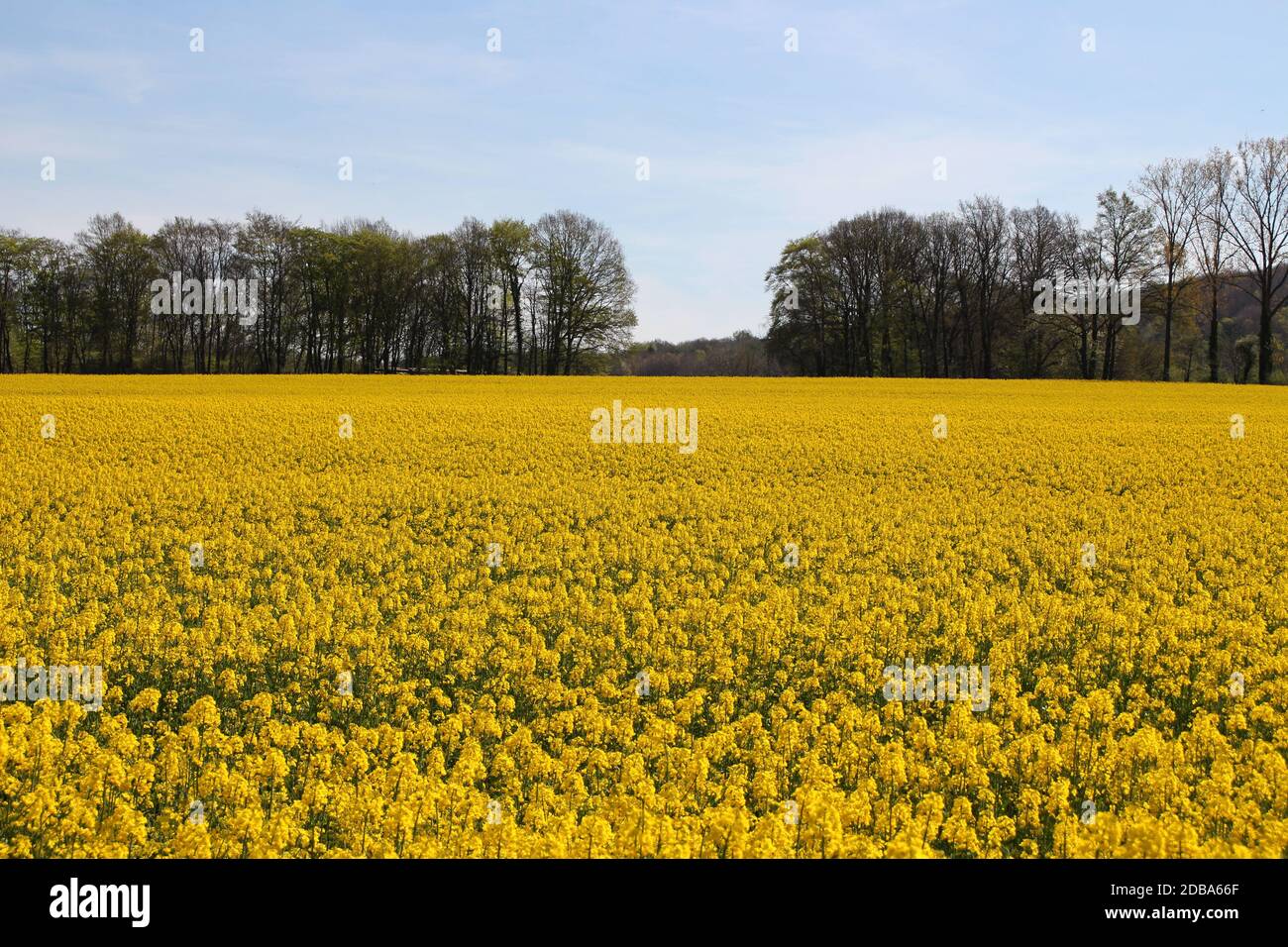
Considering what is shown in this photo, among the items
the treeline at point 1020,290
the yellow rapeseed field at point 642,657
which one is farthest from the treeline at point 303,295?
the yellow rapeseed field at point 642,657

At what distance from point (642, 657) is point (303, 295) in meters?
67.3

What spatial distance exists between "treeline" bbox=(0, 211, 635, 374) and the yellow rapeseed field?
4868 centimetres

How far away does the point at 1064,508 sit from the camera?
742 inches

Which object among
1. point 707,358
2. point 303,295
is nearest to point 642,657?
point 303,295

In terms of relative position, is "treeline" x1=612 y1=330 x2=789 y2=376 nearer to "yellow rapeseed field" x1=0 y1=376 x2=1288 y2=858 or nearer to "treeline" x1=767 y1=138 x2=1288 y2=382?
"treeline" x1=767 y1=138 x2=1288 y2=382

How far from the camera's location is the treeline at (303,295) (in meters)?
68.0

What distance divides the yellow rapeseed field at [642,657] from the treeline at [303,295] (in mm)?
48681

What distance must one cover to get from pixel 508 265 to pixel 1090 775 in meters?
67.9

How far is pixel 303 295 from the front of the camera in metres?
70.8

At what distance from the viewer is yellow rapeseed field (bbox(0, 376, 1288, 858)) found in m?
6.62
